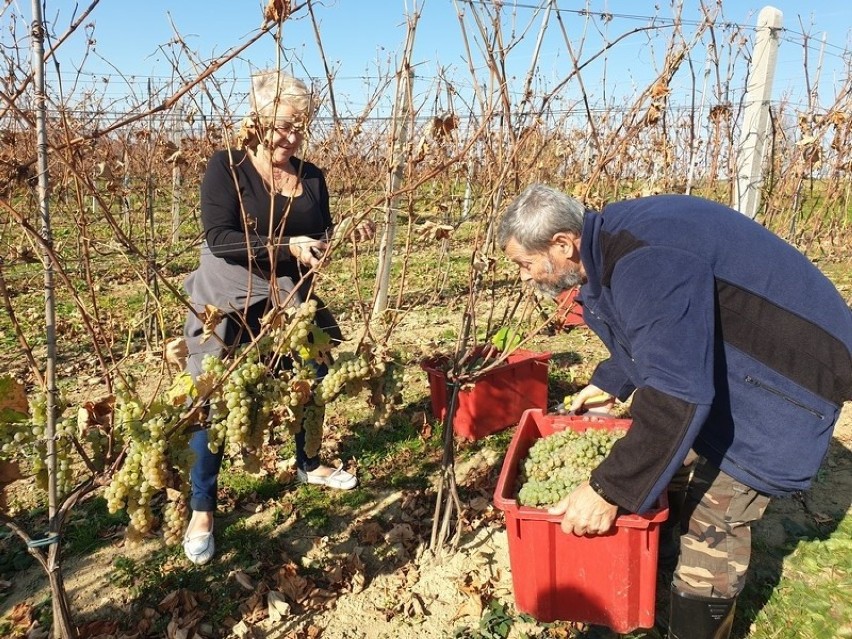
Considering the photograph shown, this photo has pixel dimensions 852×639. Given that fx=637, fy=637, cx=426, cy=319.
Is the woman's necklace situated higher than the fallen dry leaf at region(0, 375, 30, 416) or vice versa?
the woman's necklace

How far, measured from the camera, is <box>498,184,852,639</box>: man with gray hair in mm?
1556

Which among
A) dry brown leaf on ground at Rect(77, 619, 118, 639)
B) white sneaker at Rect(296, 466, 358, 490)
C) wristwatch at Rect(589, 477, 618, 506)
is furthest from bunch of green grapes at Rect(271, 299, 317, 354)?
white sneaker at Rect(296, 466, 358, 490)

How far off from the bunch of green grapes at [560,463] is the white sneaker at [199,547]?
1294 millimetres

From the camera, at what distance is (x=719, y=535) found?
6.28 ft

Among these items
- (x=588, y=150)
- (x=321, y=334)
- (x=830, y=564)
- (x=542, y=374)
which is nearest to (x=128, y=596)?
(x=321, y=334)

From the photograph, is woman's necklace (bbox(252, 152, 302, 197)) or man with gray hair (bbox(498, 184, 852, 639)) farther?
woman's necklace (bbox(252, 152, 302, 197))

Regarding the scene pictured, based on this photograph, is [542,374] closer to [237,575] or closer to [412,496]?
[412,496]

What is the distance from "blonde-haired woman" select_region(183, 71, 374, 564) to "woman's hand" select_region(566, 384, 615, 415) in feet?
3.37

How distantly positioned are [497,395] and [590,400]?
3.24ft

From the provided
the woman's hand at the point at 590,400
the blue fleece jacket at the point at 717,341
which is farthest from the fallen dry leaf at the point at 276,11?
the woman's hand at the point at 590,400

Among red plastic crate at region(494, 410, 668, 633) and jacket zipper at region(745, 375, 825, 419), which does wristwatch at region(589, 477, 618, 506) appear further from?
jacket zipper at region(745, 375, 825, 419)

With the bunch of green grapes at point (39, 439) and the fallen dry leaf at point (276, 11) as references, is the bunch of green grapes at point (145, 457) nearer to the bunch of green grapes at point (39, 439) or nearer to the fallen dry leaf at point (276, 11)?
the bunch of green grapes at point (39, 439)

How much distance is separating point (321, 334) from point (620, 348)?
3.10 ft

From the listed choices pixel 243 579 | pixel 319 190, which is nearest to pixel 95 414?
pixel 243 579
